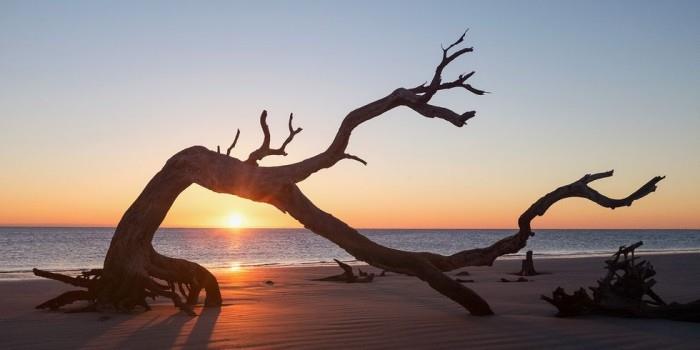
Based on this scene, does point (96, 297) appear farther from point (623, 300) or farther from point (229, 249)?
point (229, 249)

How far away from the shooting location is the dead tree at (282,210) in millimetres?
7723

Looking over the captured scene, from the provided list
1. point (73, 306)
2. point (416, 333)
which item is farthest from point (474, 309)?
point (73, 306)

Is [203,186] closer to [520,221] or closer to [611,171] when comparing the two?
[520,221]

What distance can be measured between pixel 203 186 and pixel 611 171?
16.8 feet

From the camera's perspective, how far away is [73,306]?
30.8 ft

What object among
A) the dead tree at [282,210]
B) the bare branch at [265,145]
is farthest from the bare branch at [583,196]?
the bare branch at [265,145]

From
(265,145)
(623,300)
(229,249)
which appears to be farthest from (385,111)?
(229,249)

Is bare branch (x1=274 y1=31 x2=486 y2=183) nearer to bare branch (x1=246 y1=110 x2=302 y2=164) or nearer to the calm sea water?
bare branch (x1=246 y1=110 x2=302 y2=164)

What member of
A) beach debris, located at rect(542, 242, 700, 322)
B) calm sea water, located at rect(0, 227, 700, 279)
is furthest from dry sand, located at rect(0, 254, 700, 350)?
calm sea water, located at rect(0, 227, 700, 279)

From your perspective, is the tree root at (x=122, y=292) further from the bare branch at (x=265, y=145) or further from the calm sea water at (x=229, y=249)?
the calm sea water at (x=229, y=249)

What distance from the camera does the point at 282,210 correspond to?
8547 millimetres

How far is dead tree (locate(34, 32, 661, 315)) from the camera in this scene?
25.3 ft

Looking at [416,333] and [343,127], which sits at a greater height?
[343,127]

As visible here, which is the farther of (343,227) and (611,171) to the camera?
(343,227)
